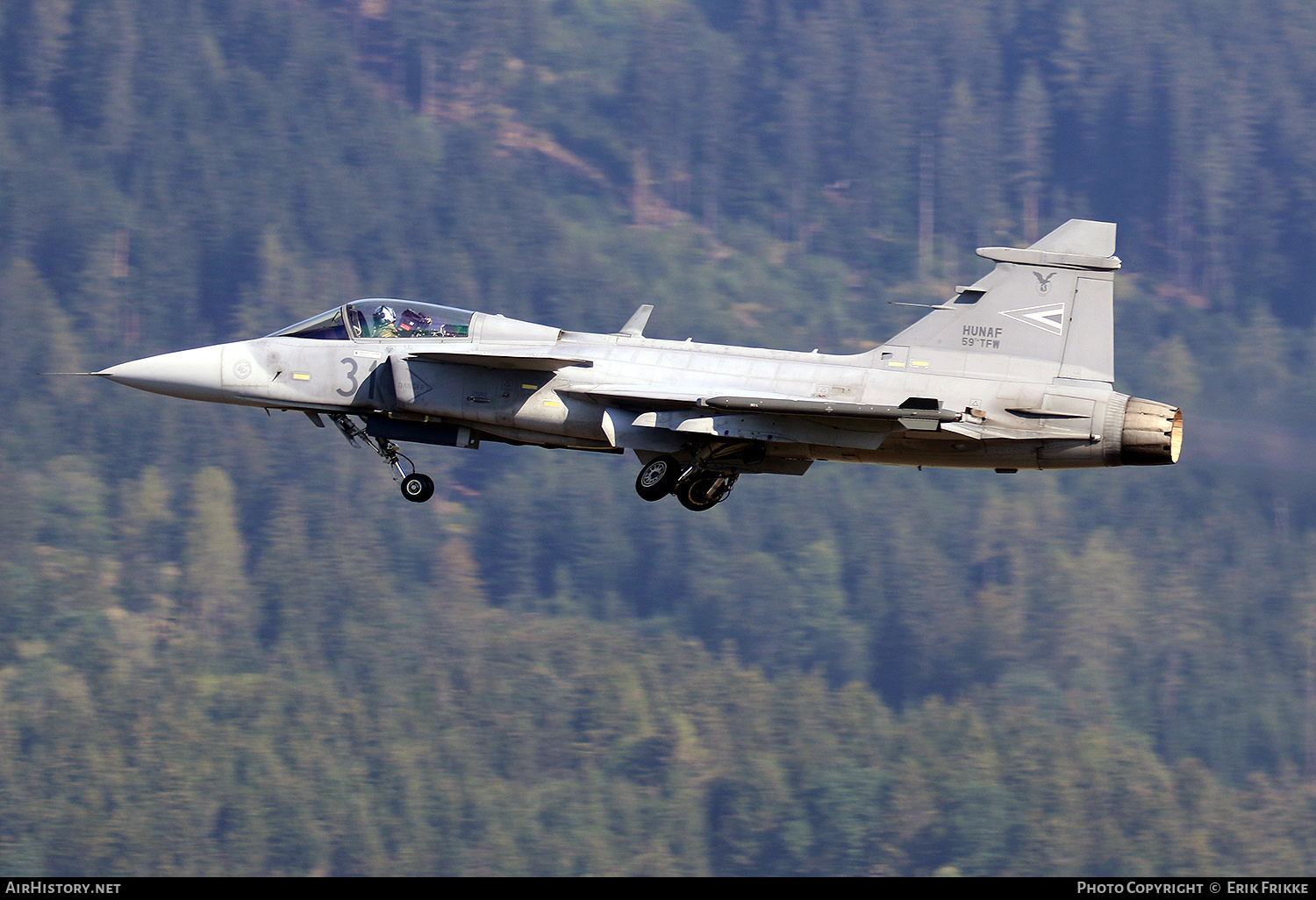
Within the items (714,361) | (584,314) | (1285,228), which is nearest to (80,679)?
(584,314)

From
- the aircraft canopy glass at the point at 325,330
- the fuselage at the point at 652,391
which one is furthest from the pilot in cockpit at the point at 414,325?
the aircraft canopy glass at the point at 325,330

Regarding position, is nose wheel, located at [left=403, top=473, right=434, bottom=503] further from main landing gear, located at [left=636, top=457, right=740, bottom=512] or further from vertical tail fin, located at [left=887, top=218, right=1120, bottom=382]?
vertical tail fin, located at [left=887, top=218, right=1120, bottom=382]

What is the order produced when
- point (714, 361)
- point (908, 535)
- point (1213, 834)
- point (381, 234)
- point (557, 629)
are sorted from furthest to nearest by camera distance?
point (381, 234) → point (908, 535) → point (557, 629) → point (1213, 834) → point (714, 361)

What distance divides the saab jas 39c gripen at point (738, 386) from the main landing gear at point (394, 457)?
0.05 m

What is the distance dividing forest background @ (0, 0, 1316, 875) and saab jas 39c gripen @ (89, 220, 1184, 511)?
49956 millimetres

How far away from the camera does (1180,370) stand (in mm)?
154375

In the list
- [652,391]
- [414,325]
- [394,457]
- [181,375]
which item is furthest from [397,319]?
[652,391]

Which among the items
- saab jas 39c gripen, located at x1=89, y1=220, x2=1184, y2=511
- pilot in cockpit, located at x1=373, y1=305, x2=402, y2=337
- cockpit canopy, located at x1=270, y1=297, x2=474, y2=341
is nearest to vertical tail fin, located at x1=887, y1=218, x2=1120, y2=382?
saab jas 39c gripen, located at x1=89, y1=220, x2=1184, y2=511

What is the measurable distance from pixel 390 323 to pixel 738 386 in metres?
5.08

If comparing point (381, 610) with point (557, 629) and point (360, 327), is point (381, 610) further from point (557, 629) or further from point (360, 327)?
point (360, 327)

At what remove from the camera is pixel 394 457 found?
86.7ft

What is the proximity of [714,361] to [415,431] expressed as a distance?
4.30 meters

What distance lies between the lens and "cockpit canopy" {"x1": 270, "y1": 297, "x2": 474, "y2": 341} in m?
25.9
